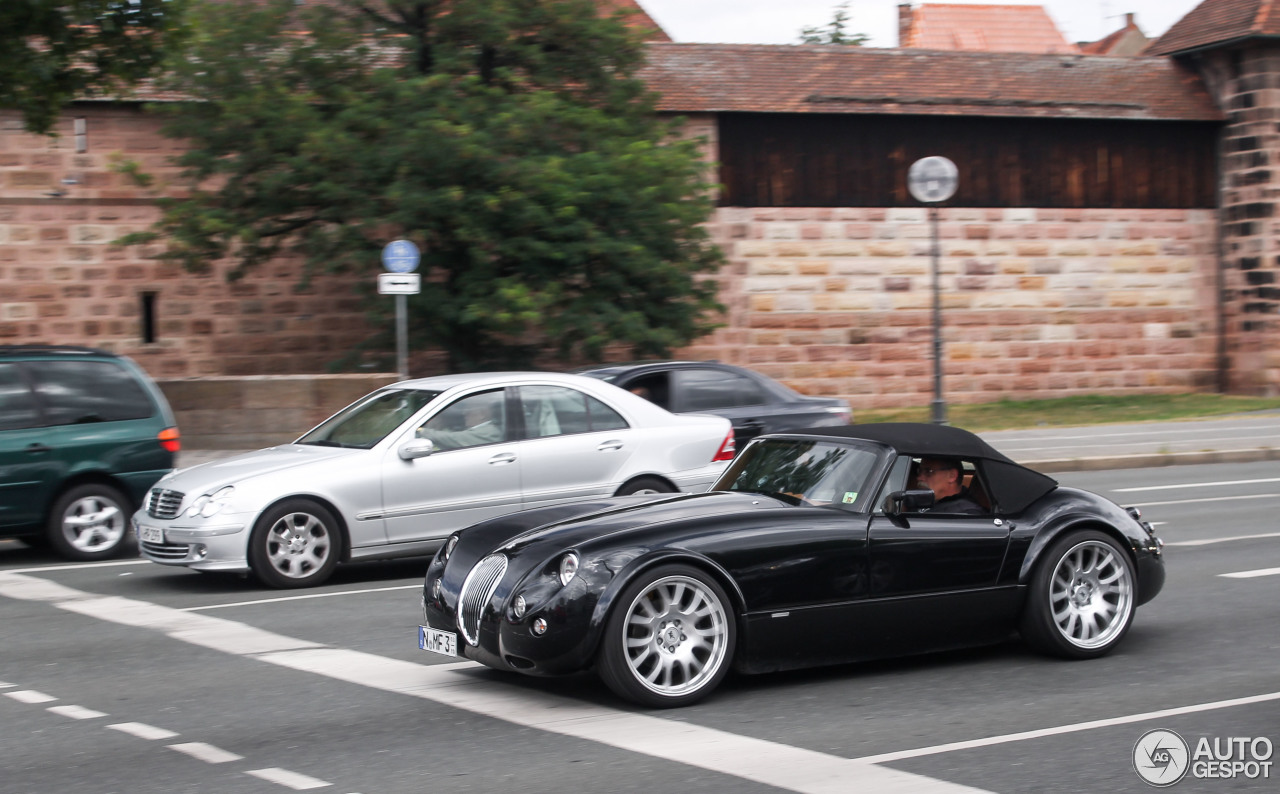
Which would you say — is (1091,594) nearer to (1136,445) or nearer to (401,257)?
(401,257)

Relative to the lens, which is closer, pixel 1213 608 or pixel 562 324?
pixel 1213 608

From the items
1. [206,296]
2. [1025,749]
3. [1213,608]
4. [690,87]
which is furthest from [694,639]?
[690,87]

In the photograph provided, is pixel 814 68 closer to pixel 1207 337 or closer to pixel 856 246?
pixel 856 246

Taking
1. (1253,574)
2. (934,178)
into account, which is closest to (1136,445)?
(934,178)

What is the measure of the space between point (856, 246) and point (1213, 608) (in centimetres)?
2113

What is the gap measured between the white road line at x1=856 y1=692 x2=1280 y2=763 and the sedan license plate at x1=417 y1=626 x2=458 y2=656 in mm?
2034

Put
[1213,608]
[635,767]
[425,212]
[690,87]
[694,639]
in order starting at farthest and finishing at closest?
[690,87] → [425,212] → [1213,608] → [694,639] → [635,767]

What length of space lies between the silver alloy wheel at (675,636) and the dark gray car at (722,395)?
25.9 feet

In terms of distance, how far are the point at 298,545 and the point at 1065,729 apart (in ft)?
19.3

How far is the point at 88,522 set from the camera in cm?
1187

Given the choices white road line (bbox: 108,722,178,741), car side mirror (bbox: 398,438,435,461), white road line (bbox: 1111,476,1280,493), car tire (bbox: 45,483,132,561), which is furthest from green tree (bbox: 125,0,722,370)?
white road line (bbox: 108,722,178,741)

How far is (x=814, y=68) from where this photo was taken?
3000 cm

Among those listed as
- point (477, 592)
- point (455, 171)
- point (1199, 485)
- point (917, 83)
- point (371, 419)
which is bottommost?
point (1199, 485)

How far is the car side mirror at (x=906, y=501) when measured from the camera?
22.5 ft
